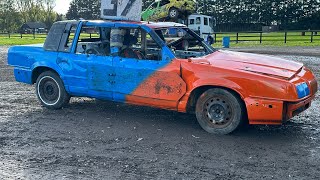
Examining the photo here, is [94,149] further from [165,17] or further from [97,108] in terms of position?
[165,17]

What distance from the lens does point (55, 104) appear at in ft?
23.0

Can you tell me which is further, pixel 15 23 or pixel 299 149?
pixel 15 23

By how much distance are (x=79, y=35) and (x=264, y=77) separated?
11.2 ft

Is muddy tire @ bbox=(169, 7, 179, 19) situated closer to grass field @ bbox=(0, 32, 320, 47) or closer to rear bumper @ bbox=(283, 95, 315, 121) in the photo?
grass field @ bbox=(0, 32, 320, 47)

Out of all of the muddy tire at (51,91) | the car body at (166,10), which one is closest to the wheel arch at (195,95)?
the muddy tire at (51,91)

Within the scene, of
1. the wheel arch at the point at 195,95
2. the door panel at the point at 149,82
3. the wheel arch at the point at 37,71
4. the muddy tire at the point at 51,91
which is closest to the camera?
the wheel arch at the point at 195,95

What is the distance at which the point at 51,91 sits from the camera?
708cm

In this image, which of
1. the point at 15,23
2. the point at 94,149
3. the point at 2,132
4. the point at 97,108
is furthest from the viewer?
the point at 15,23

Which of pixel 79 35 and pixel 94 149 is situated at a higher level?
pixel 79 35

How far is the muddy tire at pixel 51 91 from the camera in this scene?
6.91m

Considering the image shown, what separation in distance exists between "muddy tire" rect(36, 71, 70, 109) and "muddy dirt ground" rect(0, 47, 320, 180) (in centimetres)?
18

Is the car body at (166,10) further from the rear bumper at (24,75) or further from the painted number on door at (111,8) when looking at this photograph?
the painted number on door at (111,8)

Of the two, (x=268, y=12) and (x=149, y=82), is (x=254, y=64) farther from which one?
(x=268, y=12)

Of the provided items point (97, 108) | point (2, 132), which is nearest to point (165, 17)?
point (97, 108)
